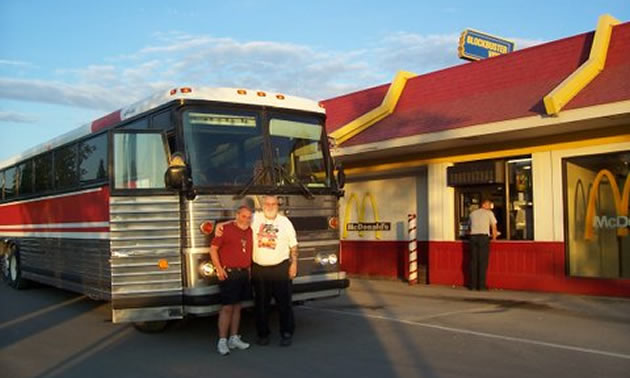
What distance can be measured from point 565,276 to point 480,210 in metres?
2.05

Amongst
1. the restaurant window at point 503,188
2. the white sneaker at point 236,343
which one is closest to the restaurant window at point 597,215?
the restaurant window at point 503,188

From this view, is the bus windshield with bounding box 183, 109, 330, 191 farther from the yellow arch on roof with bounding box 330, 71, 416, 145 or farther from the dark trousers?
the yellow arch on roof with bounding box 330, 71, 416, 145

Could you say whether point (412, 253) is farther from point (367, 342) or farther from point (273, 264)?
point (273, 264)

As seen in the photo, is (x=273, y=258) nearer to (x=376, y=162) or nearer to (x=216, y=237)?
(x=216, y=237)

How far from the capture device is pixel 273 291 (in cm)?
797

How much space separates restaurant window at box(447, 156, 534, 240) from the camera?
1298 cm

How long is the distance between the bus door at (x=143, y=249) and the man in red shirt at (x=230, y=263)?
2.03 ft

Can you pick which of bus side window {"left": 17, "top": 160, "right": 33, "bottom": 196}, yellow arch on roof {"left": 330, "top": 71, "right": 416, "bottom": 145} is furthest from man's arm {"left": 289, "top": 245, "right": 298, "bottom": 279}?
yellow arch on roof {"left": 330, "top": 71, "right": 416, "bottom": 145}

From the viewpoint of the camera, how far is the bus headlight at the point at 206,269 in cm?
775

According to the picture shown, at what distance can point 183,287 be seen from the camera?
7.85 metres

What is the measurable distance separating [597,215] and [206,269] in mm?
7872

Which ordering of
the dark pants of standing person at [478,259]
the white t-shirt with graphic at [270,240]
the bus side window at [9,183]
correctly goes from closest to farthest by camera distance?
the white t-shirt with graphic at [270,240] < the dark pants of standing person at [478,259] < the bus side window at [9,183]

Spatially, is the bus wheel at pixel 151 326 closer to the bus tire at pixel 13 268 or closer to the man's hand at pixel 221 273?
the man's hand at pixel 221 273

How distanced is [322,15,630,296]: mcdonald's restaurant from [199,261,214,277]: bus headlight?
641 centimetres
